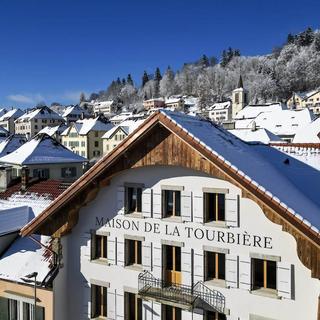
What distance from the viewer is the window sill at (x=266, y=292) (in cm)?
1288

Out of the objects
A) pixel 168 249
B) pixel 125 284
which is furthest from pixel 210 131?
pixel 125 284

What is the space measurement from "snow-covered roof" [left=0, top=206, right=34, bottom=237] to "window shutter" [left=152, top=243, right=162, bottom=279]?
7.49m

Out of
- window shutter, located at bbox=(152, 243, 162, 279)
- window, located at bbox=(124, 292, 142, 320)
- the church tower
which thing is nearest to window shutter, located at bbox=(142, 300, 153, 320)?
window, located at bbox=(124, 292, 142, 320)

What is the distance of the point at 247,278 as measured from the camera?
1332 cm

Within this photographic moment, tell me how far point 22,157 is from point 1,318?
91.1 feet

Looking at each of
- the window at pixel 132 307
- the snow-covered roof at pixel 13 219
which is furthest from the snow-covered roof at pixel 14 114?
the window at pixel 132 307

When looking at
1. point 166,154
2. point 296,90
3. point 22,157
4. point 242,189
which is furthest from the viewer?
point 296,90

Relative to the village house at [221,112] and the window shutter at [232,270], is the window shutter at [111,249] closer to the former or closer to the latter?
the window shutter at [232,270]

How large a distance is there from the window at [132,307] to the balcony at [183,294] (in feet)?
2.35

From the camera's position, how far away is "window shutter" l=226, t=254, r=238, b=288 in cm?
1352

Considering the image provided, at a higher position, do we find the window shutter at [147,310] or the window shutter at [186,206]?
the window shutter at [186,206]

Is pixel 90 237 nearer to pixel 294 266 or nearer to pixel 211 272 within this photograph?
pixel 211 272

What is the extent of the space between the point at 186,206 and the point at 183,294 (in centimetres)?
299

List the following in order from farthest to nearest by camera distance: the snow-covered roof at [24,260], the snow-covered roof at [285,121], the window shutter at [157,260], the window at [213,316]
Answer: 1. the snow-covered roof at [285,121]
2. the snow-covered roof at [24,260]
3. the window shutter at [157,260]
4. the window at [213,316]
